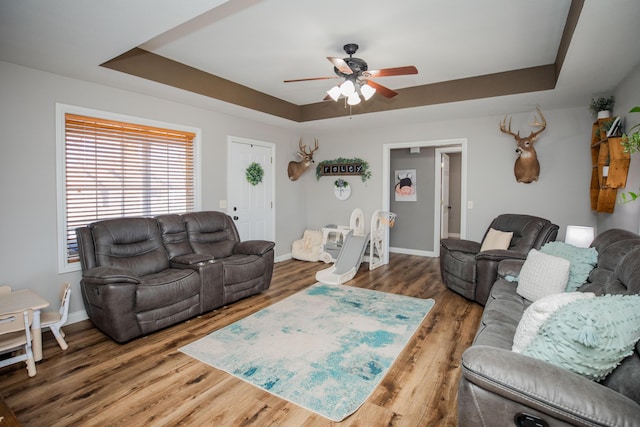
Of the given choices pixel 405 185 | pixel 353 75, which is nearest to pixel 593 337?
pixel 353 75

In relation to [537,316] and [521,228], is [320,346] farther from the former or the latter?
[521,228]

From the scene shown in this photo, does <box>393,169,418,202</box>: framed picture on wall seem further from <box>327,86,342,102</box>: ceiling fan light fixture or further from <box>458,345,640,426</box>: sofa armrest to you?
<box>458,345,640,426</box>: sofa armrest

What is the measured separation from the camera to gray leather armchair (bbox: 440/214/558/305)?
3.68 m

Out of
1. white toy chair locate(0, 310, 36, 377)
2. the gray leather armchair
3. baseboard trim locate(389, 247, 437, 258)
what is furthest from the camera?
baseboard trim locate(389, 247, 437, 258)

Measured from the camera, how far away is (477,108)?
4594 mm

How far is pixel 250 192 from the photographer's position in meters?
5.54

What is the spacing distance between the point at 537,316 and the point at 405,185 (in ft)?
18.1

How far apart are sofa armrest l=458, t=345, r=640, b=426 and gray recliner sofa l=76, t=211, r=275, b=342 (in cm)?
269

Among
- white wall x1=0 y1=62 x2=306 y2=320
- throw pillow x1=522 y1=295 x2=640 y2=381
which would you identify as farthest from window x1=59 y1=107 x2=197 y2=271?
throw pillow x1=522 y1=295 x2=640 y2=381

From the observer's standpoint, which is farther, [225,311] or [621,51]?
[225,311]

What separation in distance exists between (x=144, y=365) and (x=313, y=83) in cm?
361

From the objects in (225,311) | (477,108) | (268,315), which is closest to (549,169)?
(477,108)

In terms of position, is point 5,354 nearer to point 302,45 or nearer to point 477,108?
point 302,45

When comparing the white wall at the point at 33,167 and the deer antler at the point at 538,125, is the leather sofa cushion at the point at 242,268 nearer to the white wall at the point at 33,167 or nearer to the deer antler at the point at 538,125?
the white wall at the point at 33,167
